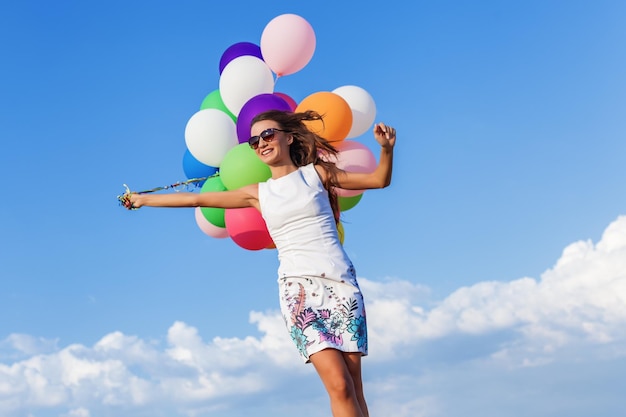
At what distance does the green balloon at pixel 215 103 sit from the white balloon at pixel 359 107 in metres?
0.93

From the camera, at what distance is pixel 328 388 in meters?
3.77

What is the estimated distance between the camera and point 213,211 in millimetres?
6184

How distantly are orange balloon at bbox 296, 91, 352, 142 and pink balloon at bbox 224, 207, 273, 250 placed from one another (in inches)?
30.9

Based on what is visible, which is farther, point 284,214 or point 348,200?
point 348,200

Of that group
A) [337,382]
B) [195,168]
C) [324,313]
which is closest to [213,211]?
[195,168]

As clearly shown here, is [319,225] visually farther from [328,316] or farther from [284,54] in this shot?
[284,54]

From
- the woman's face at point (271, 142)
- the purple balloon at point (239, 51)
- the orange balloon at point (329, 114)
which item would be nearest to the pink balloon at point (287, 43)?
the purple balloon at point (239, 51)

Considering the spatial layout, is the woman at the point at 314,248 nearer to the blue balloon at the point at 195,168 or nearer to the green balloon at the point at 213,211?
the green balloon at the point at 213,211

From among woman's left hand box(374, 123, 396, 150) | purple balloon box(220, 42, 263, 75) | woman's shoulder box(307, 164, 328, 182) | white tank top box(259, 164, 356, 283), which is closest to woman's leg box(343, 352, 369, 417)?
white tank top box(259, 164, 356, 283)

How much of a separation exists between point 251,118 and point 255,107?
0.30ft

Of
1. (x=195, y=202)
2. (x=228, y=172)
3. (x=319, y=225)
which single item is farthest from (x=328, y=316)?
(x=228, y=172)

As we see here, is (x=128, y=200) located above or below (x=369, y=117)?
below

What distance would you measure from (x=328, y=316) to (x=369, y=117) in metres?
2.79

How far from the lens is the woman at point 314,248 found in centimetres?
383
